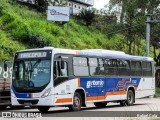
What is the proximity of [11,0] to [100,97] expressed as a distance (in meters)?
26.2

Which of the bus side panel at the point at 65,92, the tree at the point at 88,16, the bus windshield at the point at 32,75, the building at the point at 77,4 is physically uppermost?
the building at the point at 77,4

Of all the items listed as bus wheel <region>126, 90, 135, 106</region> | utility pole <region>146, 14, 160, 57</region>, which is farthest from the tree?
bus wheel <region>126, 90, 135, 106</region>

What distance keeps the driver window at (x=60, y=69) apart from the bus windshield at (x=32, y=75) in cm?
33

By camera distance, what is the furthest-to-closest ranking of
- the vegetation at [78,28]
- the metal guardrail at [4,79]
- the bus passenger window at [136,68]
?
1. the vegetation at [78,28]
2. the bus passenger window at [136,68]
3. the metal guardrail at [4,79]

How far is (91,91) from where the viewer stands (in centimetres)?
2169

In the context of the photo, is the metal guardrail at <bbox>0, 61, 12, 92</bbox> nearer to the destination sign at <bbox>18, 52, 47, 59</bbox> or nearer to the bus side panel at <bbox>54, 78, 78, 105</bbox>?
the destination sign at <bbox>18, 52, 47, 59</bbox>

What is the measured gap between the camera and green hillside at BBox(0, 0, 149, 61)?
38.1 m

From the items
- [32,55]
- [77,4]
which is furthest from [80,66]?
[77,4]

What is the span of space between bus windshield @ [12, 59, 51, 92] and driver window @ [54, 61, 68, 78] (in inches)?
12.9

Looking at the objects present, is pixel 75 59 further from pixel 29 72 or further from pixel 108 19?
pixel 108 19

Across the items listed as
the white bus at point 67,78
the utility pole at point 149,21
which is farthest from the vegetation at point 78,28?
the white bus at point 67,78

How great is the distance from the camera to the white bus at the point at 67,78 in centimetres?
1912

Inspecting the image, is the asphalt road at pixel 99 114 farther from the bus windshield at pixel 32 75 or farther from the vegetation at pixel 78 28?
the vegetation at pixel 78 28

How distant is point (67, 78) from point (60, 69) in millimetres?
600
